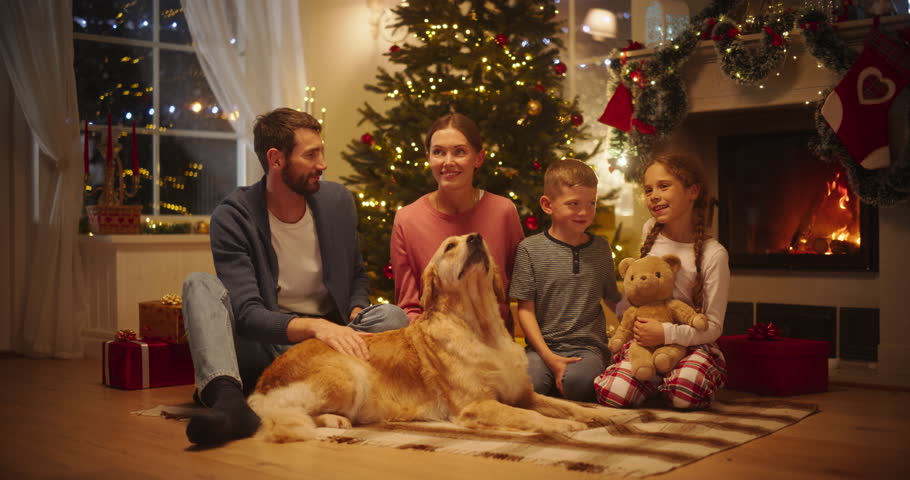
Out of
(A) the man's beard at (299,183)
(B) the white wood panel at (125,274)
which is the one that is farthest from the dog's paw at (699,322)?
(B) the white wood panel at (125,274)

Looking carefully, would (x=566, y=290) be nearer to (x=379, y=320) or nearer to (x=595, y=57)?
(x=379, y=320)

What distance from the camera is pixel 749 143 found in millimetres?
4590

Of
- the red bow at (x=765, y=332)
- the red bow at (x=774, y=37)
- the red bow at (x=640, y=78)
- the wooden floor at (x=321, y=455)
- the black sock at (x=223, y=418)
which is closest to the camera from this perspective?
the wooden floor at (x=321, y=455)

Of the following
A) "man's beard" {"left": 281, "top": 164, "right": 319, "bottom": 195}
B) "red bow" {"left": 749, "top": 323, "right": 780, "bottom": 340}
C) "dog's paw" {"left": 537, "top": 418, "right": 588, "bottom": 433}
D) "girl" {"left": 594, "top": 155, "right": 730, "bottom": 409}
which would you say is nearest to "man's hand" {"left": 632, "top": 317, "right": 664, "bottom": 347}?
"girl" {"left": 594, "top": 155, "right": 730, "bottom": 409}

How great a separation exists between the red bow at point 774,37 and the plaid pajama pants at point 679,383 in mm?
1701

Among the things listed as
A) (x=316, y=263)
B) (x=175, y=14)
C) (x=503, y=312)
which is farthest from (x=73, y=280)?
(x=503, y=312)

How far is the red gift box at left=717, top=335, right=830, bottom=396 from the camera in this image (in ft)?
10.8

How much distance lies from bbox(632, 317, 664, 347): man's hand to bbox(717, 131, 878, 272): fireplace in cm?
189

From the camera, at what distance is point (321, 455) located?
7.27ft

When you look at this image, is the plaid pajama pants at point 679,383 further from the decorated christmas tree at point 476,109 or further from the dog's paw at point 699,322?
the decorated christmas tree at point 476,109

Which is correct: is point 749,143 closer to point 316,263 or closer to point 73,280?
point 316,263

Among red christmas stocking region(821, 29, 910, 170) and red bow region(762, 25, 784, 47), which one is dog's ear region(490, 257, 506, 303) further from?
red bow region(762, 25, 784, 47)

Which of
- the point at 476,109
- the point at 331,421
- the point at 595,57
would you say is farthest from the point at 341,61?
the point at 331,421

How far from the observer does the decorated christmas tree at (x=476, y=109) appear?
434cm
